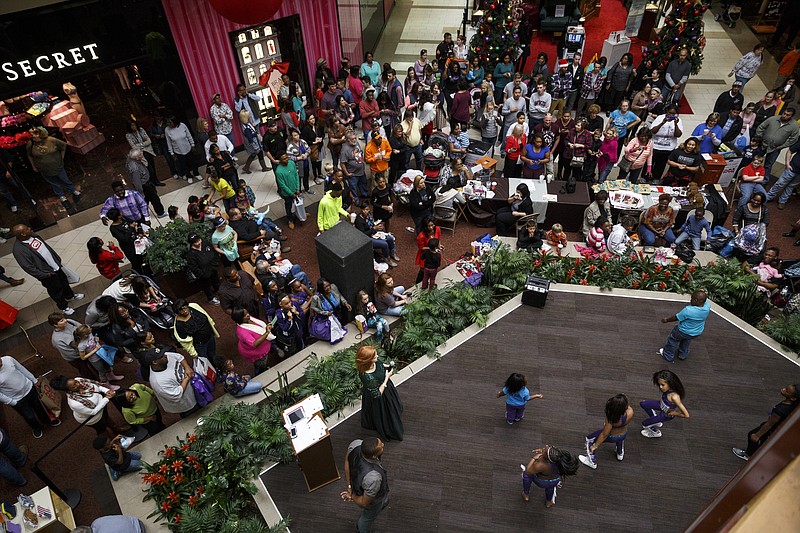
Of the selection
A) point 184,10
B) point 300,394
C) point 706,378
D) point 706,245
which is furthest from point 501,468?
point 184,10

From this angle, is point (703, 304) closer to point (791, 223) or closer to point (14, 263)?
point (791, 223)

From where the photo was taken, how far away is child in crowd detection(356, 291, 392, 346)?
303 inches

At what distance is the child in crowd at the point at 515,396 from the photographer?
5.76m

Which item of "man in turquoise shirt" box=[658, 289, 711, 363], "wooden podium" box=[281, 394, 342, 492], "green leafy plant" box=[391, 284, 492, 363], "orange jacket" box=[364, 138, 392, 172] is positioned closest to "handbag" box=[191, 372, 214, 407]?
"wooden podium" box=[281, 394, 342, 492]

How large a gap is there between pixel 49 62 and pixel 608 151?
11117mm

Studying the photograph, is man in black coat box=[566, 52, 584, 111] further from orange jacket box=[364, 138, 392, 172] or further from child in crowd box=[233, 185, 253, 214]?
child in crowd box=[233, 185, 253, 214]

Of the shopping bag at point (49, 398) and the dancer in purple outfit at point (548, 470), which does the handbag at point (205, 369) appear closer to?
the shopping bag at point (49, 398)

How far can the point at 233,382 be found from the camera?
6859 millimetres

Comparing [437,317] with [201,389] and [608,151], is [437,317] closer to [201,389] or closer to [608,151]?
[201,389]

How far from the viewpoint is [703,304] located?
6598 millimetres

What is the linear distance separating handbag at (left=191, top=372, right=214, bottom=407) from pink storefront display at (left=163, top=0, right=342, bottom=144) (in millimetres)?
7525

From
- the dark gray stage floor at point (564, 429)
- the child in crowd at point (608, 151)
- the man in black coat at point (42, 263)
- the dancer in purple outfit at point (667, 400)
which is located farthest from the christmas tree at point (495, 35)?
the man in black coat at point (42, 263)

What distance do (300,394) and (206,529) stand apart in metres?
1.89

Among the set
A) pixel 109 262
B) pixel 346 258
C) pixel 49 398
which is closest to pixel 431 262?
pixel 346 258
